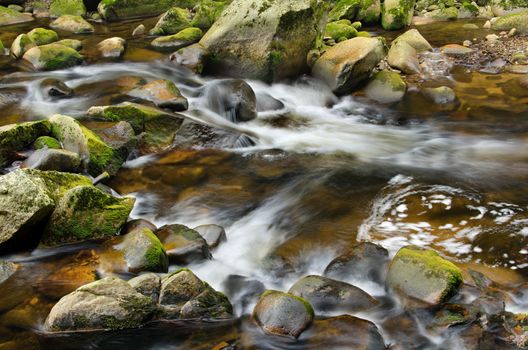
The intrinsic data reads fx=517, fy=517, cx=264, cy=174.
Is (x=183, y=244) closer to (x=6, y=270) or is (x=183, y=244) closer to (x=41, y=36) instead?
(x=6, y=270)

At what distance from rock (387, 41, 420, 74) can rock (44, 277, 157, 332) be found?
9.76 meters

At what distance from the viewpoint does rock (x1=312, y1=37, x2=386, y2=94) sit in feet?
36.1

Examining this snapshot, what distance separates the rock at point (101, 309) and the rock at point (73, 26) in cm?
1392

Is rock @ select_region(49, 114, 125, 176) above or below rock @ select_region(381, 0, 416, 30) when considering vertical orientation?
below

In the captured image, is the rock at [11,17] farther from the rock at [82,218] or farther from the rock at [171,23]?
the rock at [82,218]

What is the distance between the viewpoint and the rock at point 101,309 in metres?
4.31

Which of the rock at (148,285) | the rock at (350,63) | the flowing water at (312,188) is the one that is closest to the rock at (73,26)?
the flowing water at (312,188)

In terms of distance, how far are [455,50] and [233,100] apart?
7.02 m

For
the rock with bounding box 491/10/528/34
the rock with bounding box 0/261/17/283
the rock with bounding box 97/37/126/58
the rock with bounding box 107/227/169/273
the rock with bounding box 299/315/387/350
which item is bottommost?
the rock with bounding box 0/261/17/283

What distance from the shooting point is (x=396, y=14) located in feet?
54.0

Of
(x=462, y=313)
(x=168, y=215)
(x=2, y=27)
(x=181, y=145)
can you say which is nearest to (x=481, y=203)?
(x=462, y=313)

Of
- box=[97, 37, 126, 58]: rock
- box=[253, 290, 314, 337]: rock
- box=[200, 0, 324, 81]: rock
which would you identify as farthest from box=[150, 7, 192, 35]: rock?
box=[253, 290, 314, 337]: rock

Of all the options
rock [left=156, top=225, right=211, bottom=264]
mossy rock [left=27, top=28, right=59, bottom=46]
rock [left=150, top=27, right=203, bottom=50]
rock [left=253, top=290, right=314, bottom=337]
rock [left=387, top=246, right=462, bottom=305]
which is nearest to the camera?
rock [left=253, top=290, right=314, bottom=337]

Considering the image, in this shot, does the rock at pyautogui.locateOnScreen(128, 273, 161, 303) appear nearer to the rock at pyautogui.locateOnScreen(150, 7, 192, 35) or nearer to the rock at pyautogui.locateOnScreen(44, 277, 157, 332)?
the rock at pyautogui.locateOnScreen(44, 277, 157, 332)
